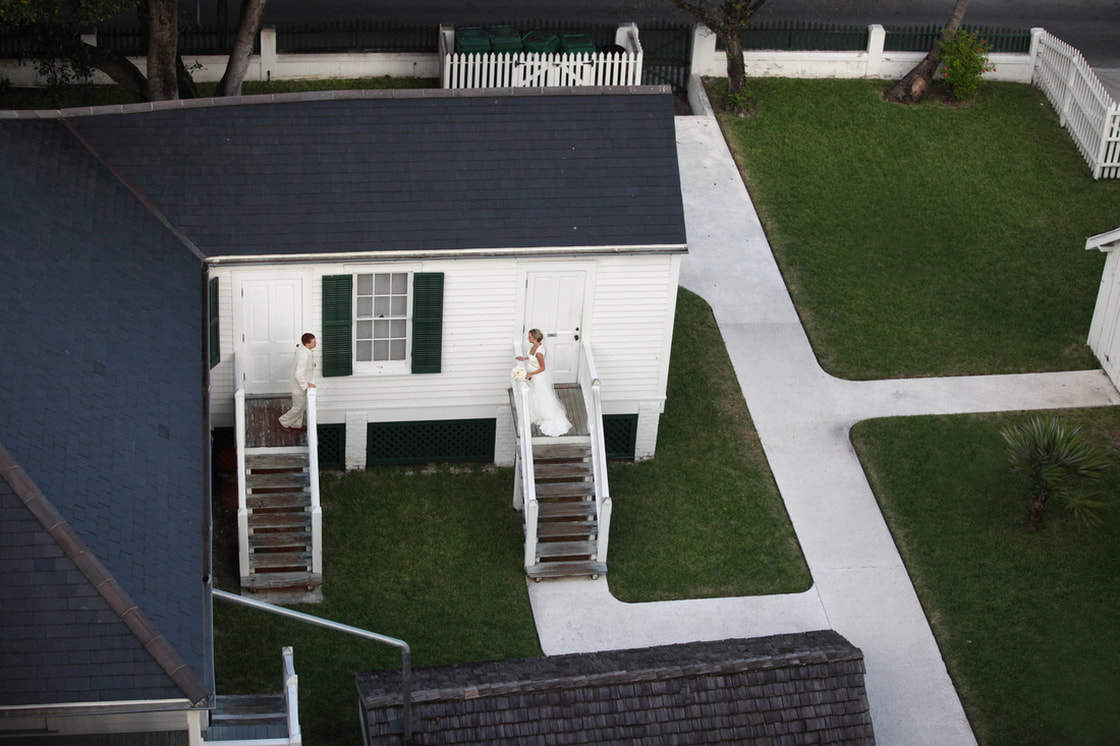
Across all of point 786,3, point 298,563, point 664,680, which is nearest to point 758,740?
point 664,680

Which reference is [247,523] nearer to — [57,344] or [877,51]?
[57,344]

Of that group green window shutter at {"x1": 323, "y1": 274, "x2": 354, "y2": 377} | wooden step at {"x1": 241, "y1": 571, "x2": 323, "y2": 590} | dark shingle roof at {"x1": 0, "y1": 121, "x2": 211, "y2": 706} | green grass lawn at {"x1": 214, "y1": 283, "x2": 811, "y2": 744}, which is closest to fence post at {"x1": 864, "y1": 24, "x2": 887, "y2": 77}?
green grass lawn at {"x1": 214, "y1": 283, "x2": 811, "y2": 744}

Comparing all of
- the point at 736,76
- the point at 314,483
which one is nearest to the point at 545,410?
the point at 314,483

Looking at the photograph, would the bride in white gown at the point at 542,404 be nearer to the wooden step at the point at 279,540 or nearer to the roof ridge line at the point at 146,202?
the wooden step at the point at 279,540

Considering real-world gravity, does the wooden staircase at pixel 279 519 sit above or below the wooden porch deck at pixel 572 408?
below

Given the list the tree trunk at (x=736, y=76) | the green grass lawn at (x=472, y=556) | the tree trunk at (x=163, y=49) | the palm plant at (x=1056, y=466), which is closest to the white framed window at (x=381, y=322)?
the green grass lawn at (x=472, y=556)

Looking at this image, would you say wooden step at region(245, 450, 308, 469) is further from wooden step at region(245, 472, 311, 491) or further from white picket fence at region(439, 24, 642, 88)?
white picket fence at region(439, 24, 642, 88)
